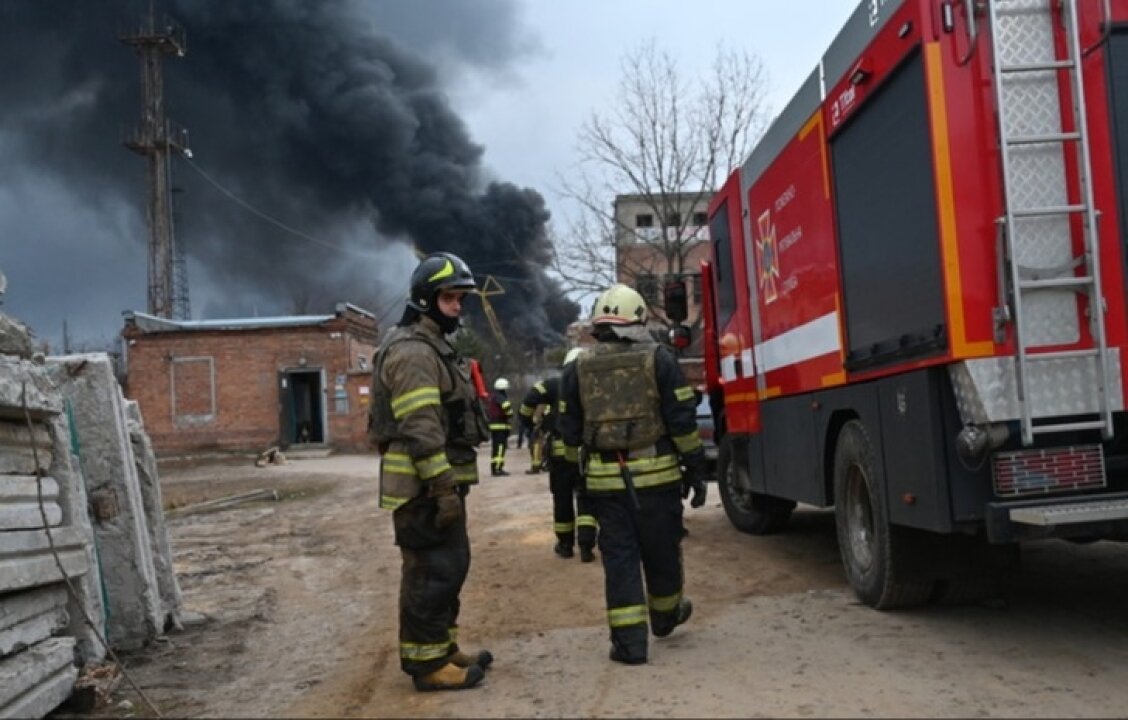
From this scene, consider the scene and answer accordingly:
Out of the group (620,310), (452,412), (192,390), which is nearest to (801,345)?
(620,310)

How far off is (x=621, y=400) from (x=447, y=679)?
62.4 inches

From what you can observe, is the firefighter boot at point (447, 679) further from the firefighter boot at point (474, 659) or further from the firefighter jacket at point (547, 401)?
the firefighter jacket at point (547, 401)

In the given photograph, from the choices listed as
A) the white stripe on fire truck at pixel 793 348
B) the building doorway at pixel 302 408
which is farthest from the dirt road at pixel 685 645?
the building doorway at pixel 302 408

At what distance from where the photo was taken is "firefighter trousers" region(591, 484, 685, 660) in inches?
186

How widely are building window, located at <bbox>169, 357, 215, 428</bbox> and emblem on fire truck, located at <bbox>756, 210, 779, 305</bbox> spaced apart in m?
25.1

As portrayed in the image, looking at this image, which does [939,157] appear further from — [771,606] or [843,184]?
[771,606]

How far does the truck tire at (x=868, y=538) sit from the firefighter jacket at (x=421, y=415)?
2.12 meters

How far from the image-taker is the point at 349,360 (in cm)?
2942

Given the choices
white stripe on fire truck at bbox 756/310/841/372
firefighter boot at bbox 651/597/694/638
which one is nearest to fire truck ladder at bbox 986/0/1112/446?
white stripe on fire truck at bbox 756/310/841/372

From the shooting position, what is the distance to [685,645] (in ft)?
16.3

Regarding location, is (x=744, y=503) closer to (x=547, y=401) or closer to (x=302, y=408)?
(x=547, y=401)

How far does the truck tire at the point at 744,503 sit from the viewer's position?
845cm

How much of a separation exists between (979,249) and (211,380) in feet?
91.7

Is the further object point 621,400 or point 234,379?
point 234,379
